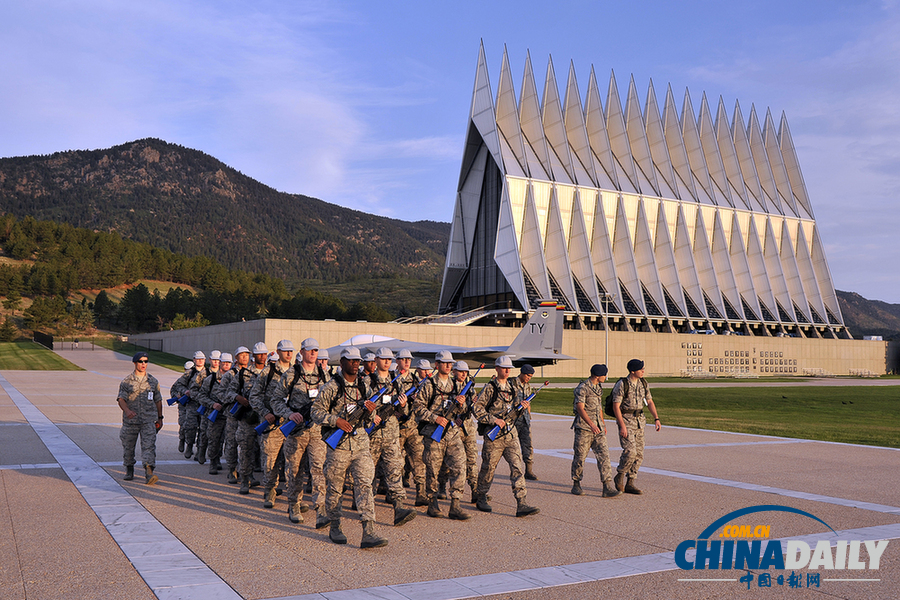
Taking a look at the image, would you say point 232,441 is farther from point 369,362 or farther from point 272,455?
point 369,362

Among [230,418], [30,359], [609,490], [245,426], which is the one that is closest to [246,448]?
[245,426]

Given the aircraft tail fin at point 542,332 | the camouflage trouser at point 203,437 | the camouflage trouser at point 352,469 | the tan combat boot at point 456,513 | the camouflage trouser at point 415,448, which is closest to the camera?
the camouflage trouser at point 352,469

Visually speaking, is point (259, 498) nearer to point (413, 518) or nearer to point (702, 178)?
point (413, 518)

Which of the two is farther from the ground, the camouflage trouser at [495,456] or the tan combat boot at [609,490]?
the camouflage trouser at [495,456]


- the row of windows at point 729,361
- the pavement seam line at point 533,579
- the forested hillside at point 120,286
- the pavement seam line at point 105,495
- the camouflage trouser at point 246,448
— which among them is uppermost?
the forested hillside at point 120,286

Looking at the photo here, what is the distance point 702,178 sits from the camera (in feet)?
286

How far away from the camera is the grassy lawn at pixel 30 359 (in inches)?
2130

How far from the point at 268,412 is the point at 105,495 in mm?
2581

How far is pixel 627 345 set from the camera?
67.0 metres

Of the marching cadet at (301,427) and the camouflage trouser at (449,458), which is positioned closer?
the marching cadet at (301,427)

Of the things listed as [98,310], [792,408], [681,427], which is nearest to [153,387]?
[681,427]

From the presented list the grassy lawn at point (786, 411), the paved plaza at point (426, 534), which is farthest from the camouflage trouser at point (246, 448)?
the grassy lawn at point (786, 411)

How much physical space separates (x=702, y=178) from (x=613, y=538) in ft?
286

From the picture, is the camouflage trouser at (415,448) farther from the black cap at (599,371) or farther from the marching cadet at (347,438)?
the black cap at (599,371)
